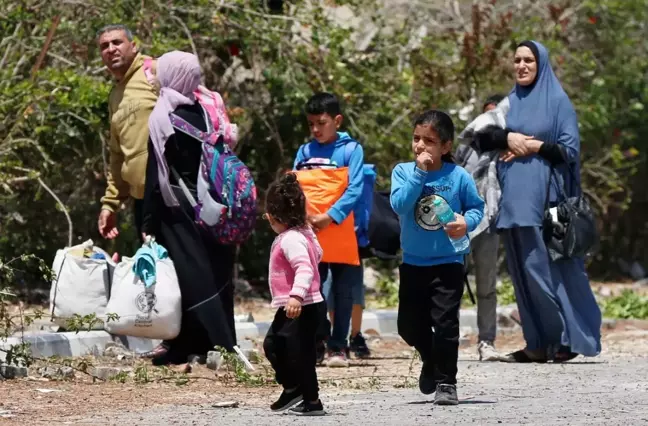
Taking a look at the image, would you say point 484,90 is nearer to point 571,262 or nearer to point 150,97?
point 571,262

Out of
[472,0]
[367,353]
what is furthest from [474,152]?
[472,0]

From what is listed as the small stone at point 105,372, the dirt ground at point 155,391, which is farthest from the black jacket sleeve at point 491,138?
the small stone at point 105,372

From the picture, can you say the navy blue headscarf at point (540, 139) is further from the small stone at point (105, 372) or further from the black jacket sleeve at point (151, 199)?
the small stone at point (105, 372)

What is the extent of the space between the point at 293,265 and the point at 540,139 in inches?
145

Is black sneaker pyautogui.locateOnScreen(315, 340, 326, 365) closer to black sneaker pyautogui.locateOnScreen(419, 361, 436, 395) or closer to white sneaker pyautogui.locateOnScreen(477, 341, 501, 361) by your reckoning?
white sneaker pyautogui.locateOnScreen(477, 341, 501, 361)

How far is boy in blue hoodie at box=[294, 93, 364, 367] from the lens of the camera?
9938 millimetres

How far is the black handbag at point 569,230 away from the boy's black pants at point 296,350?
11.0 ft

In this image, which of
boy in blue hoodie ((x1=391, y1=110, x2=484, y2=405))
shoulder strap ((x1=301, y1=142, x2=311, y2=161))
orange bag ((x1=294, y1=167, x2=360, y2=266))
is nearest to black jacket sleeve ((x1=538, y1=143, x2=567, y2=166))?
orange bag ((x1=294, y1=167, x2=360, y2=266))

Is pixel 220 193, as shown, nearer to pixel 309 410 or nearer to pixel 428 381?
pixel 428 381

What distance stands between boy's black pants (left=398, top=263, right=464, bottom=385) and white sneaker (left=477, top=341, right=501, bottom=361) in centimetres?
283

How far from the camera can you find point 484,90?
15.7 meters

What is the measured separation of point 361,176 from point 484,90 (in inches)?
233

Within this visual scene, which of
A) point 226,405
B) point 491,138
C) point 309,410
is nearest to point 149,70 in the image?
point 491,138

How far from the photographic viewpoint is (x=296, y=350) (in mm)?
7414
